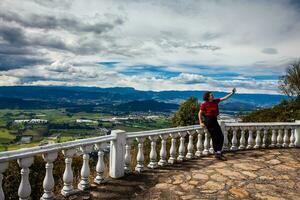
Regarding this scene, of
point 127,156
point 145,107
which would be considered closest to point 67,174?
point 127,156

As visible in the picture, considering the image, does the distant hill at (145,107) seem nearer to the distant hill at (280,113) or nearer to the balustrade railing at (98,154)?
the distant hill at (280,113)

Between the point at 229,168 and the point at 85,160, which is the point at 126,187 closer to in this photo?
the point at 85,160

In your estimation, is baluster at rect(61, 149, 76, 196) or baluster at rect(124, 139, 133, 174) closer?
baluster at rect(61, 149, 76, 196)

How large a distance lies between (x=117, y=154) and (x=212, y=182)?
2.11m

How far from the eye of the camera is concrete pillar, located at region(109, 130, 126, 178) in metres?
6.23

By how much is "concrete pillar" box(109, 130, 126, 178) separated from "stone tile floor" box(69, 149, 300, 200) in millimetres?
201

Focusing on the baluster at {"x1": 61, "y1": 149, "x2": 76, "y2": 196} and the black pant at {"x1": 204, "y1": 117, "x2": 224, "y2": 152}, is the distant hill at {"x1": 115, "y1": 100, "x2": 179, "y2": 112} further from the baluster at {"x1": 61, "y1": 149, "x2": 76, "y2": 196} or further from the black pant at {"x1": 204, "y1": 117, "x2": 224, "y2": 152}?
the baluster at {"x1": 61, "y1": 149, "x2": 76, "y2": 196}

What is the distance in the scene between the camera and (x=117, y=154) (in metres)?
6.26

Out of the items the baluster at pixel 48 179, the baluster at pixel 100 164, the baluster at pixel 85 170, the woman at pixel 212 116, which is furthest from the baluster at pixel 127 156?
the woman at pixel 212 116

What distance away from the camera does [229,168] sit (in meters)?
7.32

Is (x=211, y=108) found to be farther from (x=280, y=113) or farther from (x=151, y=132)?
(x=280, y=113)

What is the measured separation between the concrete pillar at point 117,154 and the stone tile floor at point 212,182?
7.9 inches

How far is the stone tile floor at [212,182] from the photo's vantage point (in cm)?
543

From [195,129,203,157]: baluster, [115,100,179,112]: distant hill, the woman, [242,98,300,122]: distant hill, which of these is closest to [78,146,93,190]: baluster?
the woman
